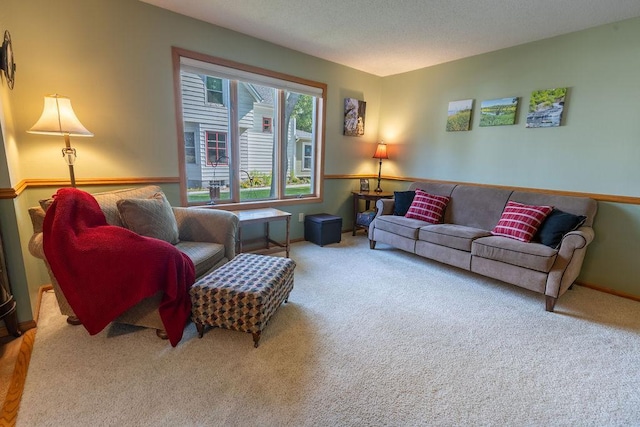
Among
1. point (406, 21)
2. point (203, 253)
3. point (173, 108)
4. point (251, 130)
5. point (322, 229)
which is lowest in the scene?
point (322, 229)

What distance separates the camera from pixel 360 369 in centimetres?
168

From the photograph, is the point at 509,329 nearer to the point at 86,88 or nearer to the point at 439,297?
the point at 439,297

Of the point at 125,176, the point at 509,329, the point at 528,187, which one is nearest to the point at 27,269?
the point at 125,176

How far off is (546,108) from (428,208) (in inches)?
60.2

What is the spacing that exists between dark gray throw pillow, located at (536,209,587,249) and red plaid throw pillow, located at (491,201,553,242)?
71 millimetres

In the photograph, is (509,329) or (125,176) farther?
(125,176)

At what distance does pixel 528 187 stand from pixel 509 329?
6.00 feet

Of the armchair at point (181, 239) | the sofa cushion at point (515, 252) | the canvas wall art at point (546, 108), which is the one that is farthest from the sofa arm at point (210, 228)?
the canvas wall art at point (546, 108)

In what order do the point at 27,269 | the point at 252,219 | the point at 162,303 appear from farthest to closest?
the point at 252,219 → the point at 27,269 → the point at 162,303

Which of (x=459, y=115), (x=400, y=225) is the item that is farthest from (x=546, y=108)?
(x=400, y=225)

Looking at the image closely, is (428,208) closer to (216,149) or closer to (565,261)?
(565,261)

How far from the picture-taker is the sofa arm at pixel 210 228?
8.29 ft

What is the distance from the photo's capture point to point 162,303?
1822 millimetres

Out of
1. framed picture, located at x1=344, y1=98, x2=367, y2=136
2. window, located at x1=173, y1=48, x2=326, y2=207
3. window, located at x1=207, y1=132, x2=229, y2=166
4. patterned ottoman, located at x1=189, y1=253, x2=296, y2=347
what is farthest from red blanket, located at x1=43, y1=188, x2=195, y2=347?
framed picture, located at x1=344, y1=98, x2=367, y2=136
